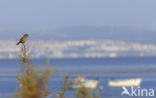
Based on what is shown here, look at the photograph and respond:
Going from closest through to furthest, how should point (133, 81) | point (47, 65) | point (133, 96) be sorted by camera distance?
point (47, 65)
point (133, 96)
point (133, 81)

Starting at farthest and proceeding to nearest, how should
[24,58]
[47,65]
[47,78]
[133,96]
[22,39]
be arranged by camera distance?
[133,96] → [22,39] → [24,58] → [47,65] → [47,78]

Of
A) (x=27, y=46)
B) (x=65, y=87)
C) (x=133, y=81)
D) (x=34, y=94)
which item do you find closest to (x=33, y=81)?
(x=34, y=94)

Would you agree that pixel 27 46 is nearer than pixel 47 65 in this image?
No

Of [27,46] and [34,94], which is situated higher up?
[27,46]

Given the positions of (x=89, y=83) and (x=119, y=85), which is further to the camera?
(x=119, y=85)

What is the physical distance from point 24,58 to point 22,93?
2.42 metres

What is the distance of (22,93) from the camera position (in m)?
5.53

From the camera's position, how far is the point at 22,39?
33.6 ft

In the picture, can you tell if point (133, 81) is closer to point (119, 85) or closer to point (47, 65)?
point (119, 85)

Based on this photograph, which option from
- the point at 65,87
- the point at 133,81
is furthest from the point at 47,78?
the point at 133,81

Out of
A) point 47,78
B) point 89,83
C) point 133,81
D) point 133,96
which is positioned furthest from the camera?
point 133,81

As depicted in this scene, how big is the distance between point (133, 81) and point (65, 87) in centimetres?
5469

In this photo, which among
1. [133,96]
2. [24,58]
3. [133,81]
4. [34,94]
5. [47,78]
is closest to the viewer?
[34,94]

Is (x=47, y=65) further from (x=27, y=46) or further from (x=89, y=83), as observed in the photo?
(x=89, y=83)
